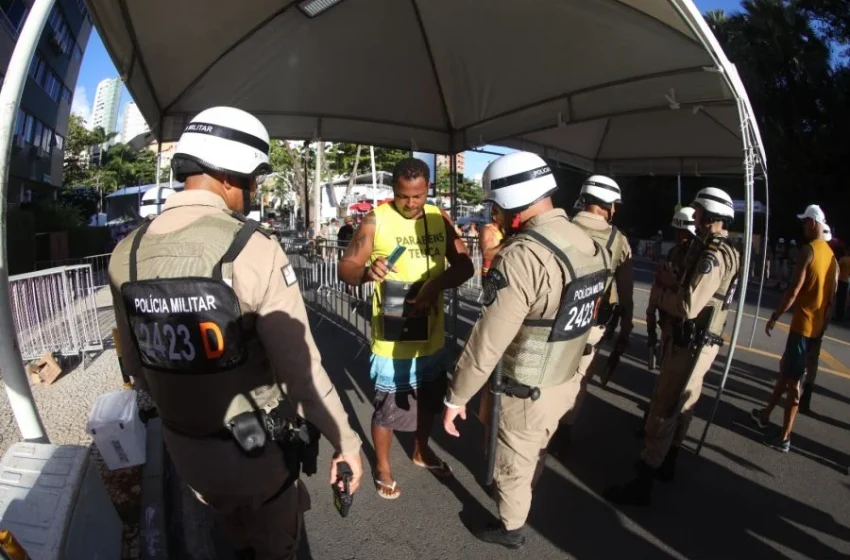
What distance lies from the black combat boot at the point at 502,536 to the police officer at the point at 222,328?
1.31 meters

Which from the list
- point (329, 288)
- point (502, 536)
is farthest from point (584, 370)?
point (329, 288)

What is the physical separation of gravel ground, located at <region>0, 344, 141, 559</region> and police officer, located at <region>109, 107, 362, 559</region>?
3.21ft

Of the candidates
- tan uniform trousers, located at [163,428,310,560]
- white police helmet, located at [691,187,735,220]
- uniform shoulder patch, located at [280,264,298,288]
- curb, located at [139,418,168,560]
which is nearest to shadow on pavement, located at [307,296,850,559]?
tan uniform trousers, located at [163,428,310,560]

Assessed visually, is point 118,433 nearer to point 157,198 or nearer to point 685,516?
point 157,198

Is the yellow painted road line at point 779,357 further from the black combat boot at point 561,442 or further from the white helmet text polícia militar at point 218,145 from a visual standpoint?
the white helmet text polícia militar at point 218,145

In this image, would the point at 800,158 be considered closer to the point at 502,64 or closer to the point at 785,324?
the point at 785,324

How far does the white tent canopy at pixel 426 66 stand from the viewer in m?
3.61

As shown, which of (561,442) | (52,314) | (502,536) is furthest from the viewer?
(52,314)

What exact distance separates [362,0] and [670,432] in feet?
12.7

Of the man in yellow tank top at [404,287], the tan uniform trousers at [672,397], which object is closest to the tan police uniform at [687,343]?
the tan uniform trousers at [672,397]

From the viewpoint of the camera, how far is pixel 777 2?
18.1 m

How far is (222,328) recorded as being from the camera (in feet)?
5.65

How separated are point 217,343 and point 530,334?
4.75 feet

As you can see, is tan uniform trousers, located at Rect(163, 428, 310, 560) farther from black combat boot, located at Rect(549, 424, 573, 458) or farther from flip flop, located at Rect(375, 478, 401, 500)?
black combat boot, located at Rect(549, 424, 573, 458)
